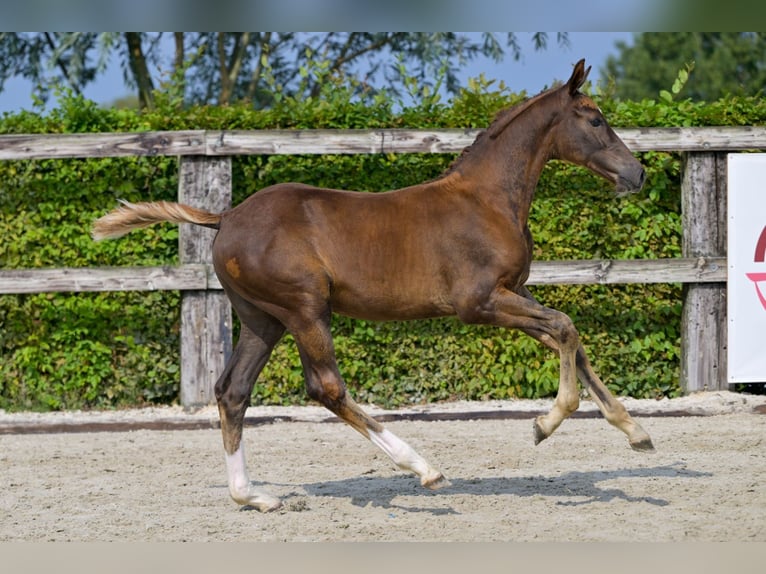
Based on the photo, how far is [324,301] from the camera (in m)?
4.77

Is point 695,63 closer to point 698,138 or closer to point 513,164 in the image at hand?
point 698,138

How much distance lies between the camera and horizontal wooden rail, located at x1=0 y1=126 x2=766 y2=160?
754 cm

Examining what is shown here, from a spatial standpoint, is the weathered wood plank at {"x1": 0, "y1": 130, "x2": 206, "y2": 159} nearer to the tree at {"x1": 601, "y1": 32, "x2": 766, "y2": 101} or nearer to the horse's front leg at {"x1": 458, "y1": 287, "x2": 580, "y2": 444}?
the horse's front leg at {"x1": 458, "y1": 287, "x2": 580, "y2": 444}

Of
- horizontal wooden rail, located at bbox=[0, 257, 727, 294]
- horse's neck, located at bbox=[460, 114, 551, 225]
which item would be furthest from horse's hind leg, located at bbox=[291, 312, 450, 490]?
horizontal wooden rail, located at bbox=[0, 257, 727, 294]

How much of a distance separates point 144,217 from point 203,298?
2589 mm

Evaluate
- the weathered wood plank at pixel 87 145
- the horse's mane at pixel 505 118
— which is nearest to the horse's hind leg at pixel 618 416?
the horse's mane at pixel 505 118

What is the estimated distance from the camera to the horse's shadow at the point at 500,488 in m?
4.95

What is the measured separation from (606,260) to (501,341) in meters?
1.07

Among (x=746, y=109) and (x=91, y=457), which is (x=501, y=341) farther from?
(x=91, y=457)

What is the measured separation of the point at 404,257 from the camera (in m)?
4.86

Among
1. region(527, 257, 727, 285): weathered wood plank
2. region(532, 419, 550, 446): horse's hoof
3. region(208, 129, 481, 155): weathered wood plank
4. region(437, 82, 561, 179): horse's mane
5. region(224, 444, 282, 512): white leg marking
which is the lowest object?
region(224, 444, 282, 512): white leg marking

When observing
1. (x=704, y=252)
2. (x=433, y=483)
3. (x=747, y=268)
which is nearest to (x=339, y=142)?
(x=704, y=252)

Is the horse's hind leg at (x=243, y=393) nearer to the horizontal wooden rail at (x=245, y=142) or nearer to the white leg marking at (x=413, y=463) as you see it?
the white leg marking at (x=413, y=463)

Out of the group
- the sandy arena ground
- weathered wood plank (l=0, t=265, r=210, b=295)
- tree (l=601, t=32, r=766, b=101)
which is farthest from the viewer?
tree (l=601, t=32, r=766, b=101)
